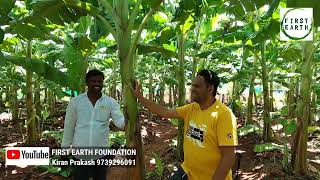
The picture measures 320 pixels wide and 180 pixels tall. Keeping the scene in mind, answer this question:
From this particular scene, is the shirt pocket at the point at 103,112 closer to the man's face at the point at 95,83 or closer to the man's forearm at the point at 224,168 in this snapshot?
the man's face at the point at 95,83

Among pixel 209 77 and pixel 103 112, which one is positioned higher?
pixel 209 77

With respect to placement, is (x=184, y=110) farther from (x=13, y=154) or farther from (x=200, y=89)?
(x=13, y=154)

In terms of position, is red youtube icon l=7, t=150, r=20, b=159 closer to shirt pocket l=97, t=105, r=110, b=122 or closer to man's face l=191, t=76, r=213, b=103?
shirt pocket l=97, t=105, r=110, b=122

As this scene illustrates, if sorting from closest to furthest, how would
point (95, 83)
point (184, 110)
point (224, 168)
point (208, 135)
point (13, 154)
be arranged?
point (224, 168), point (208, 135), point (184, 110), point (95, 83), point (13, 154)

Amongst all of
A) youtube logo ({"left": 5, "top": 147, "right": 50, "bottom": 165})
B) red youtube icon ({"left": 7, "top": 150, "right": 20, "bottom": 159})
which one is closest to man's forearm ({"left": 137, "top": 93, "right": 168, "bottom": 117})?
youtube logo ({"left": 5, "top": 147, "right": 50, "bottom": 165})

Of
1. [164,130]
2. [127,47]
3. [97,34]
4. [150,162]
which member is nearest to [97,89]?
[127,47]

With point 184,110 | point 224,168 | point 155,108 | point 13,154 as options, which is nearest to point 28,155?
point 13,154

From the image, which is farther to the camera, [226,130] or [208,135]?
[208,135]

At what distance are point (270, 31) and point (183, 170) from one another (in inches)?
102

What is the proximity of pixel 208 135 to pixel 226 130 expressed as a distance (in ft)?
0.53

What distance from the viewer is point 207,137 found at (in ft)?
8.97

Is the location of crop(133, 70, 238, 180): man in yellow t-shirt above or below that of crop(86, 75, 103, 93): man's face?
below

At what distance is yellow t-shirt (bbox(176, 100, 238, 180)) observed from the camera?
263cm

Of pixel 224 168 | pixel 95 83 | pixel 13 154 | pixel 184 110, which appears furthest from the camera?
pixel 13 154
